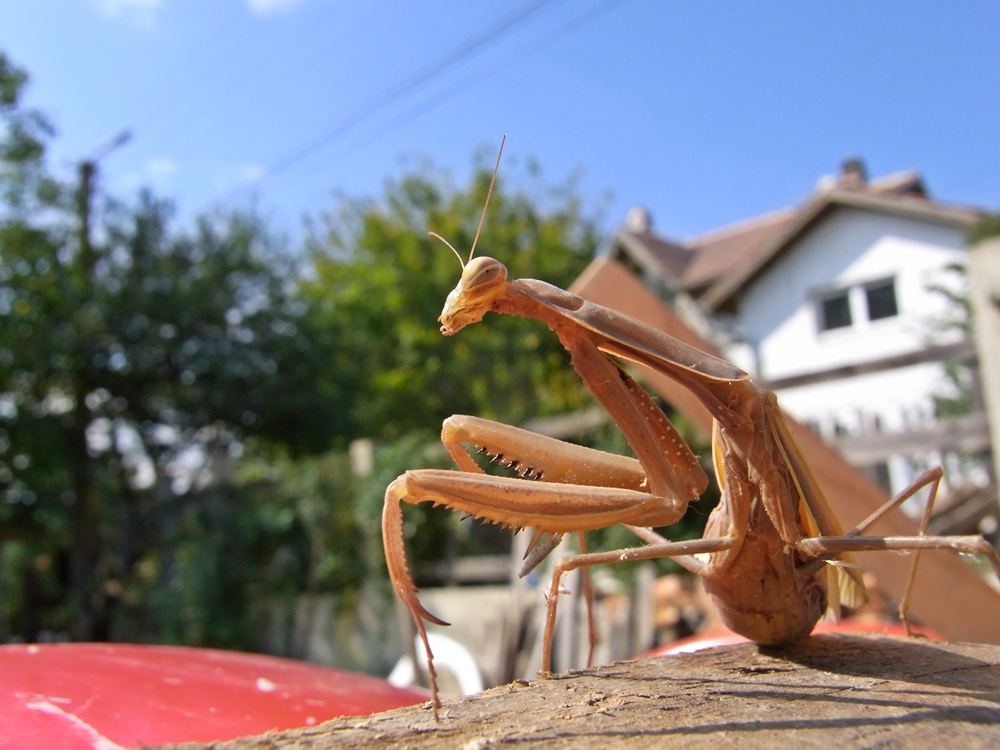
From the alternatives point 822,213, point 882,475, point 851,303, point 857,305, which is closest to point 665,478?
point 882,475

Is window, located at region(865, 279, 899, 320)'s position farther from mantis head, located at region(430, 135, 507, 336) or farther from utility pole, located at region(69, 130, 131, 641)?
mantis head, located at region(430, 135, 507, 336)

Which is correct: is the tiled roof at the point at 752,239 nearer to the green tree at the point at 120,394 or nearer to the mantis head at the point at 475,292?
the green tree at the point at 120,394

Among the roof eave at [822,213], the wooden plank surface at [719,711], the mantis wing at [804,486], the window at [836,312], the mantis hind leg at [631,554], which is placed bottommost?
the wooden plank surface at [719,711]

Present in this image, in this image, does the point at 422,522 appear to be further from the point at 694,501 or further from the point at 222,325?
the point at 694,501

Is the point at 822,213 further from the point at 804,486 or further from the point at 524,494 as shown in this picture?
the point at 524,494

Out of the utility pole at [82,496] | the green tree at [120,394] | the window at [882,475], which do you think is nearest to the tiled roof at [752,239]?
the window at [882,475]
